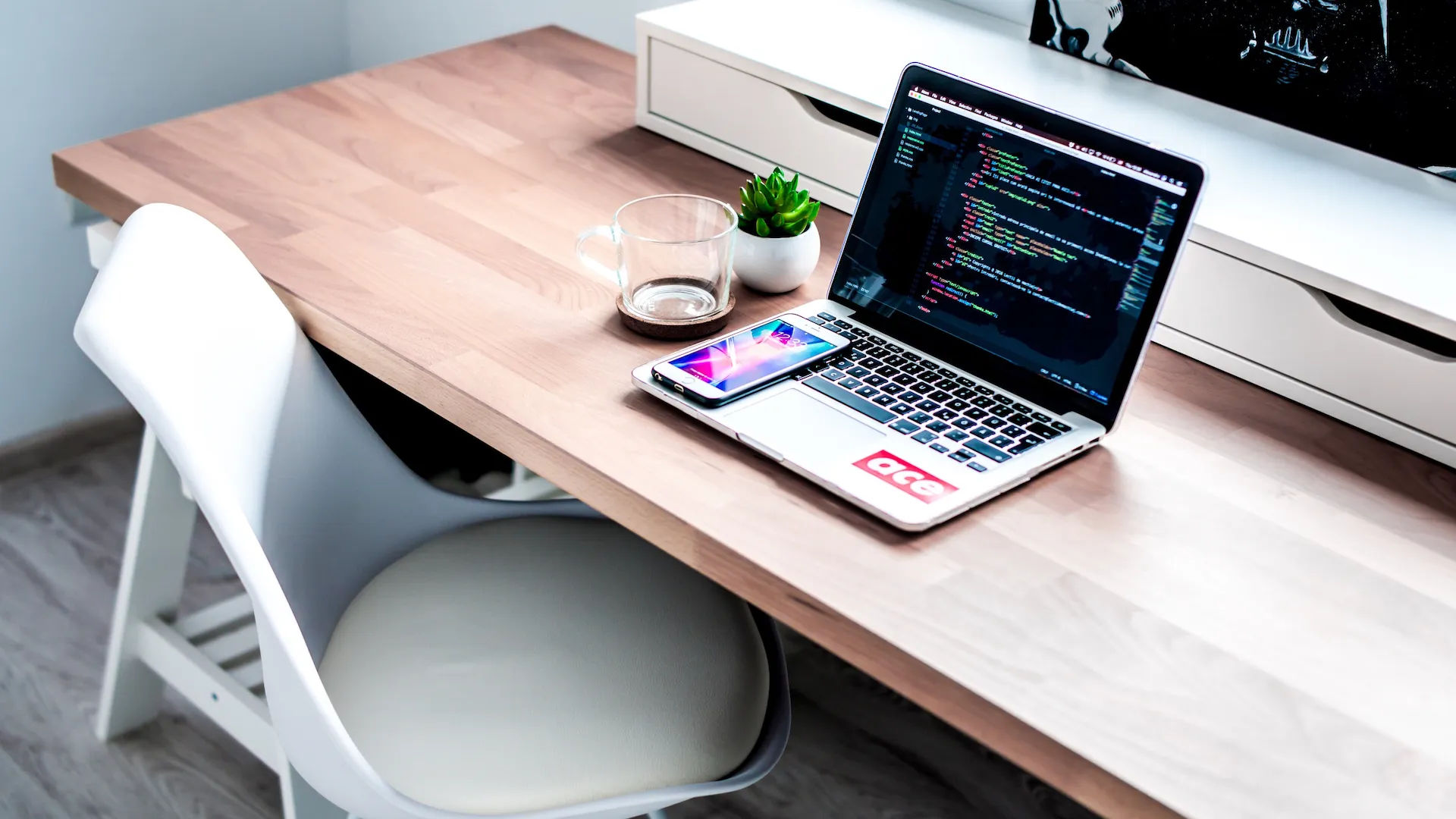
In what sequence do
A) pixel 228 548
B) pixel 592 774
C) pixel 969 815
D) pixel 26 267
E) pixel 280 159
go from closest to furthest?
pixel 228 548 → pixel 592 774 → pixel 280 159 → pixel 969 815 → pixel 26 267

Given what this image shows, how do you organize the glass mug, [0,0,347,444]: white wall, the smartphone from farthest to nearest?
[0,0,347,444]: white wall, the glass mug, the smartphone

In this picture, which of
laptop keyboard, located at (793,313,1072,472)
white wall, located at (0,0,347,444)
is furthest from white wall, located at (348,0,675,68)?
laptop keyboard, located at (793,313,1072,472)

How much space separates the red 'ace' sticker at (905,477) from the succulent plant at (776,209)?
10.9 inches

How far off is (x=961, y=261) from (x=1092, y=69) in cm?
47

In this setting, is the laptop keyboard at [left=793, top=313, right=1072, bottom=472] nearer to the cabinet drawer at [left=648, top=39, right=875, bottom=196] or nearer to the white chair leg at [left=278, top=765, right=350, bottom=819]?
the cabinet drawer at [left=648, top=39, right=875, bottom=196]

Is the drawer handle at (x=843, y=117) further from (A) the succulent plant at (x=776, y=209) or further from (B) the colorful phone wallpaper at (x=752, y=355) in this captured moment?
(B) the colorful phone wallpaper at (x=752, y=355)

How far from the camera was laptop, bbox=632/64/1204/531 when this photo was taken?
917mm

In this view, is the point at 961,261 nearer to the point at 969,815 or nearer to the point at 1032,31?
the point at 1032,31

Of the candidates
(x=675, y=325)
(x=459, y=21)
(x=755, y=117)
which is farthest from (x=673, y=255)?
(x=459, y=21)

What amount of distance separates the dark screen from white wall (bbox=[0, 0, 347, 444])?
1.41 metres

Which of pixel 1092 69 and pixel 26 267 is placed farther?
pixel 26 267

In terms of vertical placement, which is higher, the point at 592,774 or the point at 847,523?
the point at 847,523

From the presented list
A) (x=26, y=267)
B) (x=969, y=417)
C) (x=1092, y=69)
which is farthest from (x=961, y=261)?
(x=26, y=267)

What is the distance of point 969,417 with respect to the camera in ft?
3.19
